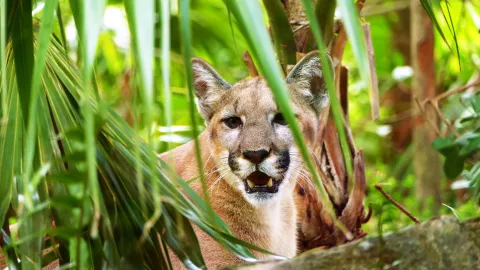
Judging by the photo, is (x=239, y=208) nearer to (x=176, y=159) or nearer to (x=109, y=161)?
(x=176, y=159)

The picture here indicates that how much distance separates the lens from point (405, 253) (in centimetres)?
226

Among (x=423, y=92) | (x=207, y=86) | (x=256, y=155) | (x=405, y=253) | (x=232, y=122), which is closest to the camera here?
(x=405, y=253)

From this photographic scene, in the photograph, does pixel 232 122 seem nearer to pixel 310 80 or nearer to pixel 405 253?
pixel 310 80

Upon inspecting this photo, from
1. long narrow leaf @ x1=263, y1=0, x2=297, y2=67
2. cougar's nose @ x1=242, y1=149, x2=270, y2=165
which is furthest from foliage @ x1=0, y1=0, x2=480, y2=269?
long narrow leaf @ x1=263, y1=0, x2=297, y2=67

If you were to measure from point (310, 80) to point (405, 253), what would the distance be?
1749mm

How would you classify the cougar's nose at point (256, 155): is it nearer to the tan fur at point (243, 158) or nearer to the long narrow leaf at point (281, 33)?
the tan fur at point (243, 158)

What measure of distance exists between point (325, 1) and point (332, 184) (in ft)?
2.98

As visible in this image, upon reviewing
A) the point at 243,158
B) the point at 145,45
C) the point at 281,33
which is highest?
the point at 145,45

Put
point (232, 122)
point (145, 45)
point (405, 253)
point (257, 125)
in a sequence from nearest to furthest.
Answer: point (145, 45) → point (405, 253) → point (257, 125) → point (232, 122)

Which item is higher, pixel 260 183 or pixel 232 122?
pixel 232 122

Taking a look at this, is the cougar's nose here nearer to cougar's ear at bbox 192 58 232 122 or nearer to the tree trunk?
cougar's ear at bbox 192 58 232 122

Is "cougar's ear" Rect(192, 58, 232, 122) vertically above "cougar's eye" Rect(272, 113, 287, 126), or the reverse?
"cougar's ear" Rect(192, 58, 232, 122)

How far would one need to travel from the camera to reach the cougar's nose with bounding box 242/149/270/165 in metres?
3.51

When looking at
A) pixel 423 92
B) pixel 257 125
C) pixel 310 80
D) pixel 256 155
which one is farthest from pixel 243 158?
pixel 423 92
